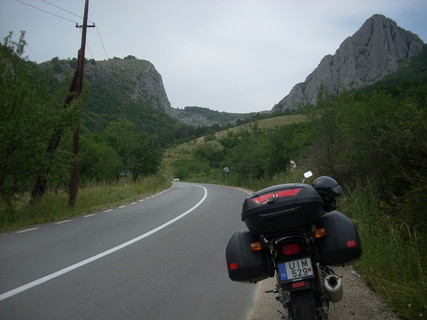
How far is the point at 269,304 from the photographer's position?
14.6ft

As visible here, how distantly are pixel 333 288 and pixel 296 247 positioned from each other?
0.42 m

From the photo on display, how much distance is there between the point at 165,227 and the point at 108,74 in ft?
497

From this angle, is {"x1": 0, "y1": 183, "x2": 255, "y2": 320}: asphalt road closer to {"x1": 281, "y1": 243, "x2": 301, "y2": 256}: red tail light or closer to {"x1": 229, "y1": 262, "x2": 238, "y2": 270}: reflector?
{"x1": 229, "y1": 262, "x2": 238, "y2": 270}: reflector

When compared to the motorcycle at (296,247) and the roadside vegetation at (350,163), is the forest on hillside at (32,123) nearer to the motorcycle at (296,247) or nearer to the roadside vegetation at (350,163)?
the roadside vegetation at (350,163)

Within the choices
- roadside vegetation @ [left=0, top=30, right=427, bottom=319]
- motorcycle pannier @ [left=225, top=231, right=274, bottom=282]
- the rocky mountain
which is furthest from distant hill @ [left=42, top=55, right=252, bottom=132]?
the rocky mountain

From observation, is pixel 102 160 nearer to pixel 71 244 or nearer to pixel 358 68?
pixel 71 244

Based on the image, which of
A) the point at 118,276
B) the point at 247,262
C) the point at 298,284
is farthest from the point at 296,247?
the point at 118,276

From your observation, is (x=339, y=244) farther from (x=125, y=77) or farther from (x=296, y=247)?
(x=125, y=77)

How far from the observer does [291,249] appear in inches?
118

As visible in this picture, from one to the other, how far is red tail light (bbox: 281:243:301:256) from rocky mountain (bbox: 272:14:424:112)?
136 meters

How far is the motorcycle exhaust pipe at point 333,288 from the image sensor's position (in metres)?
2.97

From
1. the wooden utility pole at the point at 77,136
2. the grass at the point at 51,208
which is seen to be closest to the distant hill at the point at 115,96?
the wooden utility pole at the point at 77,136

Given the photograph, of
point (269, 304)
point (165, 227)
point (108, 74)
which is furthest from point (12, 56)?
point (108, 74)

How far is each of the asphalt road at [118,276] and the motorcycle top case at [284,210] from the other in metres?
1.51
